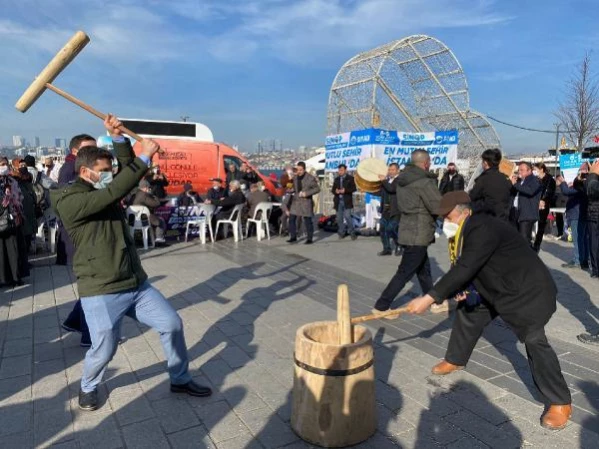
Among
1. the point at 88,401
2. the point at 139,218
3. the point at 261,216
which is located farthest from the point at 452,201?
the point at 261,216

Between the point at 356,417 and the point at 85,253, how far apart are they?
77.5 inches

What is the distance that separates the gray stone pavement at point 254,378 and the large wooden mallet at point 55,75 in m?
2.03

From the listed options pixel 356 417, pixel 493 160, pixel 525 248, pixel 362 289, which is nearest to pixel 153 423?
pixel 356 417

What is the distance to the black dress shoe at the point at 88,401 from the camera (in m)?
3.21

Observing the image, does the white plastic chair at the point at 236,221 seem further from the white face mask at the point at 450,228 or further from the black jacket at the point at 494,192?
the white face mask at the point at 450,228

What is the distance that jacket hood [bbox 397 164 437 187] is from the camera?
520cm

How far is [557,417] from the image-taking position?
2992mm

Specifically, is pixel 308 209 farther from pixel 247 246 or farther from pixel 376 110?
pixel 376 110

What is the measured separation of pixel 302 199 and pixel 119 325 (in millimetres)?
7801

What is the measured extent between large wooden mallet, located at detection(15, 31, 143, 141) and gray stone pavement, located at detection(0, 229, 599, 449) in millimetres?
2025

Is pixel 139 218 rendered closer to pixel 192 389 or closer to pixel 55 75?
pixel 55 75

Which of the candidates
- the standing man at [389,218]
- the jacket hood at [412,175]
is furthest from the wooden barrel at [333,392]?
the standing man at [389,218]

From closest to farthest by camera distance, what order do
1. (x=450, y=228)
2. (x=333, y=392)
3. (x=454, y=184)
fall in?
(x=333, y=392), (x=450, y=228), (x=454, y=184)

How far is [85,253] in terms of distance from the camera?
3018 mm
